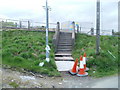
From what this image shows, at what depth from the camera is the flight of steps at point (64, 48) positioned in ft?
33.8

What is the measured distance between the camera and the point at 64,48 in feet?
40.0

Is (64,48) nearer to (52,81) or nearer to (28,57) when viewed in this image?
(28,57)

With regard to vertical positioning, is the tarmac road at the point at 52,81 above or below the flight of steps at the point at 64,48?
below

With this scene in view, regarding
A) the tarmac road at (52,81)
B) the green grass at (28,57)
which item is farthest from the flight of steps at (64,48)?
the tarmac road at (52,81)

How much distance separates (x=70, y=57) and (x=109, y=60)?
261 centimetres

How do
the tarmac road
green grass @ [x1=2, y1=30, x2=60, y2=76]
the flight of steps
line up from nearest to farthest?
the tarmac road
green grass @ [x1=2, y1=30, x2=60, y2=76]
the flight of steps

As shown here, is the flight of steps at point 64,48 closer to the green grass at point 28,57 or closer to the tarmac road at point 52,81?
the green grass at point 28,57

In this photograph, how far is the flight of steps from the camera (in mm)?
10293

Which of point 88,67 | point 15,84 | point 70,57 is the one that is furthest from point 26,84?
point 70,57

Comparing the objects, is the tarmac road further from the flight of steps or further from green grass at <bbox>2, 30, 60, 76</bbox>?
the flight of steps

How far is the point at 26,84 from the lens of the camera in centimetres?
595

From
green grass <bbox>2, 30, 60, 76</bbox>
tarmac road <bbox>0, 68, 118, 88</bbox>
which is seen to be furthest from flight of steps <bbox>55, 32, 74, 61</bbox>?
tarmac road <bbox>0, 68, 118, 88</bbox>

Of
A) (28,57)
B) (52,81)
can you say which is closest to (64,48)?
(28,57)

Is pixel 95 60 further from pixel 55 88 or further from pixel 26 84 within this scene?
pixel 26 84
